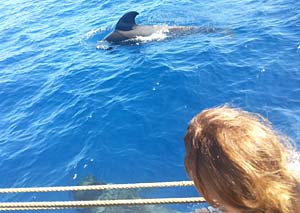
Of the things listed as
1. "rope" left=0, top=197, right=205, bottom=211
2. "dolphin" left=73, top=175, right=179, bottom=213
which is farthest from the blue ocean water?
"rope" left=0, top=197, right=205, bottom=211

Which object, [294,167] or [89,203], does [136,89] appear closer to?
[89,203]

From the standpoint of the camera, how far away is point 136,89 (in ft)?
37.9

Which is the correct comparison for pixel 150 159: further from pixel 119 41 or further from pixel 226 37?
pixel 119 41

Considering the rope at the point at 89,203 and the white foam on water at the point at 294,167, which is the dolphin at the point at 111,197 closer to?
the rope at the point at 89,203

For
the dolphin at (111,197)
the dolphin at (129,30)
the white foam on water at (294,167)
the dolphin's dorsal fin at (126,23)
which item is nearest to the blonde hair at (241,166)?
the white foam on water at (294,167)

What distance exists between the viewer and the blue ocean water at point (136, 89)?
29.3 feet

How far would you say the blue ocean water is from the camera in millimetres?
8938

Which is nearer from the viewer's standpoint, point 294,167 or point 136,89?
point 294,167

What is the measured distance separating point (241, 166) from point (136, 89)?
9.74 meters

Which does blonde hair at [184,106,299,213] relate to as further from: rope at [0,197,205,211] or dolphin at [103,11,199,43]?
dolphin at [103,11,199,43]

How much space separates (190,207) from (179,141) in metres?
1.82

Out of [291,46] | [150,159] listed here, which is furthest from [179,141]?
[291,46]

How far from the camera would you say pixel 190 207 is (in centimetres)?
752

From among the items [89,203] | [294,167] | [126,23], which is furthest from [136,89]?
[294,167]
